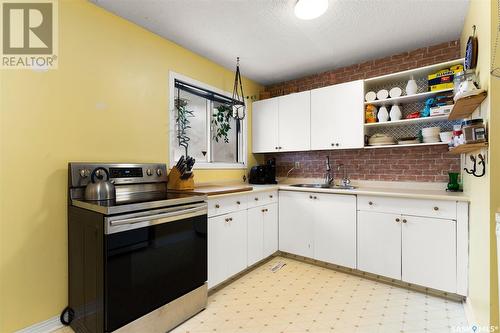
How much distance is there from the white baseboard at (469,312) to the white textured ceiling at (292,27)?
2.30 metres

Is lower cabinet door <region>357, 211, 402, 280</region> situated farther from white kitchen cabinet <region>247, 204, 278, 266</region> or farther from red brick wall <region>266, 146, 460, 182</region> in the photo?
white kitchen cabinet <region>247, 204, 278, 266</region>

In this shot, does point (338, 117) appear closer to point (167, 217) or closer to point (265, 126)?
Result: point (265, 126)

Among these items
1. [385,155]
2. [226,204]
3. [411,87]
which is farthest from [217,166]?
[411,87]

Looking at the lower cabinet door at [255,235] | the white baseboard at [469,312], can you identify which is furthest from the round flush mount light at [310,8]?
the white baseboard at [469,312]

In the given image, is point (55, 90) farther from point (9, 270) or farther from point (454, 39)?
point (454, 39)

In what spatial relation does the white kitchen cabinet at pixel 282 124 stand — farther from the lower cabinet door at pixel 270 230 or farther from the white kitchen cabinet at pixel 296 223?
the lower cabinet door at pixel 270 230

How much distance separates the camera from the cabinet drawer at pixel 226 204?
7.23 ft

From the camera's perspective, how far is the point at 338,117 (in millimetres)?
2920

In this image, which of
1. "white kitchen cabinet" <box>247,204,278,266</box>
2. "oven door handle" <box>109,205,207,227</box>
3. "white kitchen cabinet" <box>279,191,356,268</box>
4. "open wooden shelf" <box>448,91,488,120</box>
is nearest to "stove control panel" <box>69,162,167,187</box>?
"oven door handle" <box>109,205,207,227</box>

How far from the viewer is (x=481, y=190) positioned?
155cm

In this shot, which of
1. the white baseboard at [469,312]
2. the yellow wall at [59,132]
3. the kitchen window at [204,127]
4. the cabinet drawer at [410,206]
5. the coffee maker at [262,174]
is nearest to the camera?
the yellow wall at [59,132]

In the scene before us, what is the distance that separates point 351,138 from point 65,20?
2788mm

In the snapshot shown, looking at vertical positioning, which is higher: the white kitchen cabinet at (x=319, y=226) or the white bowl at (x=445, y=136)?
the white bowl at (x=445, y=136)

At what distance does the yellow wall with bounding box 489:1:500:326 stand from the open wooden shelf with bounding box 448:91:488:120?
0.33 feet
